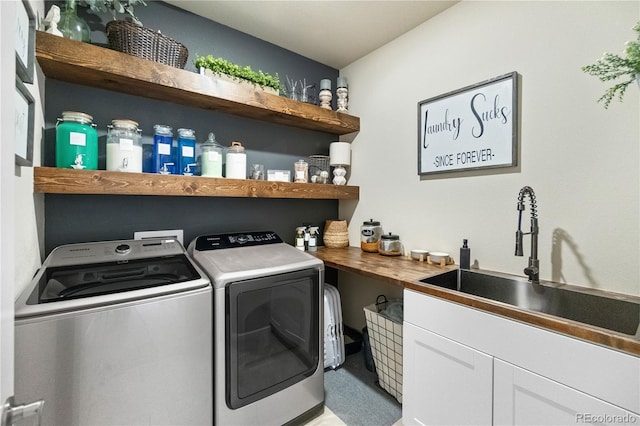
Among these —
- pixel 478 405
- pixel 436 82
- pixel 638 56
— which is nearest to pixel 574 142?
pixel 638 56

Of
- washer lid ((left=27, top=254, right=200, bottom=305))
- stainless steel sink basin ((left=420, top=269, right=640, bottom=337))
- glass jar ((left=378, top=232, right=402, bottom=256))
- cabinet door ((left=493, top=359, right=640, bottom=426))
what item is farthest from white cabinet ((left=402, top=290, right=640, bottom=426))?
washer lid ((left=27, top=254, right=200, bottom=305))

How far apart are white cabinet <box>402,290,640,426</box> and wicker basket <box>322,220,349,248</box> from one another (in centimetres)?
112

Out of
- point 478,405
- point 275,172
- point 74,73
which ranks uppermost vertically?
point 74,73

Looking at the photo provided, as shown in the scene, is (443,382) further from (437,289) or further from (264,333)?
(264,333)

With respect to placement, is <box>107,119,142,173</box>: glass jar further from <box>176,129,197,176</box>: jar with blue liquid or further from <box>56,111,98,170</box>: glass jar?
<box>176,129,197,176</box>: jar with blue liquid

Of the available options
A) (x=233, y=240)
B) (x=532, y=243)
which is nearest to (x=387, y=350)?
(x=532, y=243)

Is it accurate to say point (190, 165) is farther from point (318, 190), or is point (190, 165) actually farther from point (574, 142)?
point (574, 142)

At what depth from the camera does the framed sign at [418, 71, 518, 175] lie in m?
1.59

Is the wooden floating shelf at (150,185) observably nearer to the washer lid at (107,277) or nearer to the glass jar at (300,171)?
the glass jar at (300,171)

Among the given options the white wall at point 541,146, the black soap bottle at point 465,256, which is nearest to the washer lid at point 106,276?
the black soap bottle at point 465,256

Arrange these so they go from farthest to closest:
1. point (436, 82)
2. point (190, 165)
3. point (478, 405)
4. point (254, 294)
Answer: point (436, 82)
point (190, 165)
point (254, 294)
point (478, 405)

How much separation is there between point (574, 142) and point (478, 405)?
1.35 m

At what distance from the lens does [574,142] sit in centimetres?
138

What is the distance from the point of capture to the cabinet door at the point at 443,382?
118 centimetres
